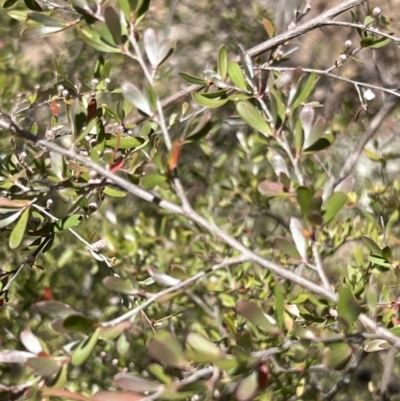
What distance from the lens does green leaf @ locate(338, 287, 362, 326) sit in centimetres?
50

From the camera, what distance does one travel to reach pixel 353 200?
146cm

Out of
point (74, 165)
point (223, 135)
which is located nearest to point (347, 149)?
point (223, 135)

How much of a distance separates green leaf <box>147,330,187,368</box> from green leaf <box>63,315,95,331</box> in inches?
2.5

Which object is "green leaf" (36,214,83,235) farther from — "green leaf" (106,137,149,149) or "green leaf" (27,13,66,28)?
"green leaf" (27,13,66,28)

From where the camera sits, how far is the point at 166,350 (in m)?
0.46

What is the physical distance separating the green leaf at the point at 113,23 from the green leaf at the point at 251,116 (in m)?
0.15

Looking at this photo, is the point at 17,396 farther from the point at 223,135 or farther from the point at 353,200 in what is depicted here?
the point at 223,135

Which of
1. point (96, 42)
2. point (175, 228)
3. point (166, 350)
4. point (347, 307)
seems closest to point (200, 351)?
point (166, 350)

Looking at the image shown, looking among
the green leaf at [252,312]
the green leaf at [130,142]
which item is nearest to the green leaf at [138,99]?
the green leaf at [130,142]

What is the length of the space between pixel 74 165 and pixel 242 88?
0.22 meters

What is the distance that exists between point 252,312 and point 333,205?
147 mm

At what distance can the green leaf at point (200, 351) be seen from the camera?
469mm

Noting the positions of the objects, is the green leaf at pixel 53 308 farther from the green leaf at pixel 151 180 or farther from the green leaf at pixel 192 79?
the green leaf at pixel 192 79

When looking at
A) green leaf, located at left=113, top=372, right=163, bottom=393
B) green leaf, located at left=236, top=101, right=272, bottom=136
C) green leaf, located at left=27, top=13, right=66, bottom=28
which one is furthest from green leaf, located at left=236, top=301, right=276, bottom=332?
green leaf, located at left=27, top=13, right=66, bottom=28
